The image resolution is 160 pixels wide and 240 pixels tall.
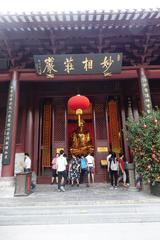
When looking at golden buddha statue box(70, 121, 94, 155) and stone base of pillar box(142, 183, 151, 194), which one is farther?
golden buddha statue box(70, 121, 94, 155)

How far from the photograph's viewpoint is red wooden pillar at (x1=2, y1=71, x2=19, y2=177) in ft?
20.8

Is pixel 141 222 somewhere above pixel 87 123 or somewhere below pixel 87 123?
below

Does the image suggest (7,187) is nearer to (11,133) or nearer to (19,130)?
(11,133)

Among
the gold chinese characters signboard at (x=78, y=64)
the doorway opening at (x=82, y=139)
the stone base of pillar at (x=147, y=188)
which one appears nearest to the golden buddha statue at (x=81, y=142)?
the doorway opening at (x=82, y=139)

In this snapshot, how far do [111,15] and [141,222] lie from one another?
208 inches

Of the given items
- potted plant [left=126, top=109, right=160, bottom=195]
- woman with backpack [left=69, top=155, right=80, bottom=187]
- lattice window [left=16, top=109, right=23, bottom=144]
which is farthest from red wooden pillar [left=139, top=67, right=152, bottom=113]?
lattice window [left=16, top=109, right=23, bottom=144]

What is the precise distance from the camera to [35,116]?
9.34 m

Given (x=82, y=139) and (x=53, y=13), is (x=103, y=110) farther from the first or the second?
(x=53, y=13)

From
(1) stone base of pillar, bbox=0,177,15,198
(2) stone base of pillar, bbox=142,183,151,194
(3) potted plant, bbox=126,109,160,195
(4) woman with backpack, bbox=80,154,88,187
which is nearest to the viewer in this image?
(3) potted plant, bbox=126,109,160,195

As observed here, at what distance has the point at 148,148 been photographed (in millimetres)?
5906

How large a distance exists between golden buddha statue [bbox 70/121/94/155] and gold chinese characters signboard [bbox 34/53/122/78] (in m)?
3.97

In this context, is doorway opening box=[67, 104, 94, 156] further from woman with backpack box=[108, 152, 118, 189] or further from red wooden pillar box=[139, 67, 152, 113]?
red wooden pillar box=[139, 67, 152, 113]

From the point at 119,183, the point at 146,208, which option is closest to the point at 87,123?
the point at 119,183

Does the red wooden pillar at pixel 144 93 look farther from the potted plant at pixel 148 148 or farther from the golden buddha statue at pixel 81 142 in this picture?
the golden buddha statue at pixel 81 142
